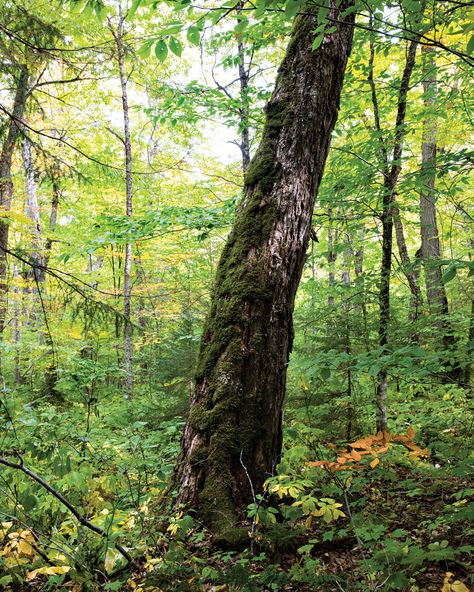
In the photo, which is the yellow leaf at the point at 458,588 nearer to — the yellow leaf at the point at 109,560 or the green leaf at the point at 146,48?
the yellow leaf at the point at 109,560

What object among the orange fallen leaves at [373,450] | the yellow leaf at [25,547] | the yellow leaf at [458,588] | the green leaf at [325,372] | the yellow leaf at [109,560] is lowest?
the yellow leaf at [109,560]

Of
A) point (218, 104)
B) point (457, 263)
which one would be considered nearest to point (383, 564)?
point (457, 263)

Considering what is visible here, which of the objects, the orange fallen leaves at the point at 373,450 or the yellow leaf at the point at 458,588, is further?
the orange fallen leaves at the point at 373,450

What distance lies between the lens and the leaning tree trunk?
257cm

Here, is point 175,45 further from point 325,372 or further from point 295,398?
point 295,398

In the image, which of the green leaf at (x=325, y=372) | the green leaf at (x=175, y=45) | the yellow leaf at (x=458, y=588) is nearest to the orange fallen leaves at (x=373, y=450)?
the green leaf at (x=325, y=372)

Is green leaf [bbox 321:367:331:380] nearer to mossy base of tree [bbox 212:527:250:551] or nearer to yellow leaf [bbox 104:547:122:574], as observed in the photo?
mossy base of tree [bbox 212:527:250:551]

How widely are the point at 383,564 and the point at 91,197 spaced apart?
503 inches

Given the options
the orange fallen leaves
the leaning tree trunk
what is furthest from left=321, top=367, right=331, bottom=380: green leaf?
the leaning tree trunk

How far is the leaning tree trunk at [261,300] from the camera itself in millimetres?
2566

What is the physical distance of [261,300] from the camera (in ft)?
9.33

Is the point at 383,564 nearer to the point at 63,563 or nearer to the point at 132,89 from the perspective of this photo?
the point at 63,563

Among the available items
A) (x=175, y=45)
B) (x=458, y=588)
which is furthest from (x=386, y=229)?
(x=458, y=588)

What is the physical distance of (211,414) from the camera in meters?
2.64
